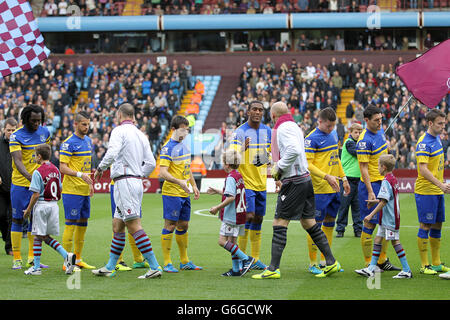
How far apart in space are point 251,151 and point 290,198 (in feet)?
4.86

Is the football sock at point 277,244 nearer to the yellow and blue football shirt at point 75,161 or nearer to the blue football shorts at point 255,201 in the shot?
the blue football shorts at point 255,201

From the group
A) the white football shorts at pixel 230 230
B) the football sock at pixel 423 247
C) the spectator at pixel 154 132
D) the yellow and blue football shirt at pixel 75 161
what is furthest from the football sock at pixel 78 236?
the spectator at pixel 154 132

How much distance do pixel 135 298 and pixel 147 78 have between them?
1201 inches

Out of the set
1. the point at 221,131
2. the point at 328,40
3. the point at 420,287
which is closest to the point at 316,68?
the point at 328,40

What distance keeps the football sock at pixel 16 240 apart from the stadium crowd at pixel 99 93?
68.5 ft

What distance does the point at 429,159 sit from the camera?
10.4 meters

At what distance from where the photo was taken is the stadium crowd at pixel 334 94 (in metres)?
30.5

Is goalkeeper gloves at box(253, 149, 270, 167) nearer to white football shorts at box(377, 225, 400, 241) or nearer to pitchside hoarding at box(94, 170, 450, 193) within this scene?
white football shorts at box(377, 225, 400, 241)

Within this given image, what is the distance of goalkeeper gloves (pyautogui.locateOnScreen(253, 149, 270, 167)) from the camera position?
36.1ft

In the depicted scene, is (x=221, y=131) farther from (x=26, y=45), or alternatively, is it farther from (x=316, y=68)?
(x=26, y=45)

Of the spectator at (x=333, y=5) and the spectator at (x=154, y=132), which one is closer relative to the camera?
the spectator at (x=154, y=132)

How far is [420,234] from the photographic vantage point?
10445 mm

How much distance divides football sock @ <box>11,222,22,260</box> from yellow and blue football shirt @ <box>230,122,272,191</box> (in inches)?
144

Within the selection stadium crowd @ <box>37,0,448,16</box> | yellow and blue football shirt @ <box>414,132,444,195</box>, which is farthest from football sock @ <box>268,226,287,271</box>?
stadium crowd @ <box>37,0,448,16</box>
